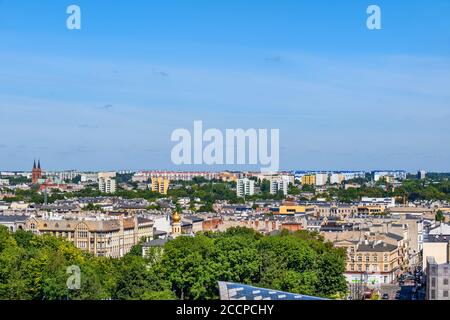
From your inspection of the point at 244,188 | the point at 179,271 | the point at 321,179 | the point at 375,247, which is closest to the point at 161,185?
the point at 244,188

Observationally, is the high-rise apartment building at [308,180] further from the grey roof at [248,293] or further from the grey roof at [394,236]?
the grey roof at [248,293]

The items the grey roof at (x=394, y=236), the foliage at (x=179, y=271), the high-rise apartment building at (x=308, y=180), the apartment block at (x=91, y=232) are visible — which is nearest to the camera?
the foliage at (x=179, y=271)

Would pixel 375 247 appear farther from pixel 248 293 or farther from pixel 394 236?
pixel 248 293

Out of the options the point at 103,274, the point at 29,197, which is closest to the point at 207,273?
the point at 103,274

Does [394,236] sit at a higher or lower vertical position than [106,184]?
lower

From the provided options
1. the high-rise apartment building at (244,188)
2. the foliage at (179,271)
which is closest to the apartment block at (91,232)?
the foliage at (179,271)

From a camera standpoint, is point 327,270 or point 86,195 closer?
point 327,270

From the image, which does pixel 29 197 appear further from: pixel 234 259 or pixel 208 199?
pixel 234 259

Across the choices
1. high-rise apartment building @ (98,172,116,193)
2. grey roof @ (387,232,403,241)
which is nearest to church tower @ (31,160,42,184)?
high-rise apartment building @ (98,172,116,193)
